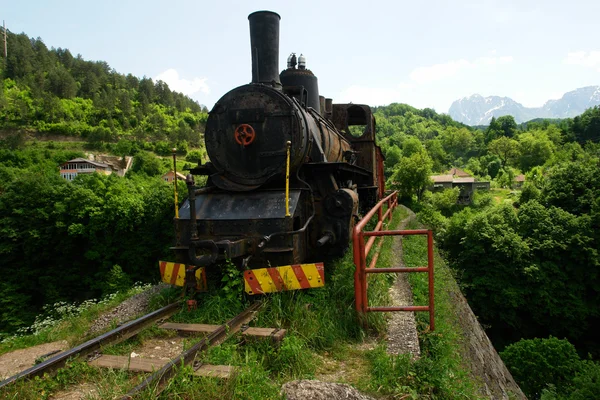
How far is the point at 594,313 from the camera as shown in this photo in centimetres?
2534

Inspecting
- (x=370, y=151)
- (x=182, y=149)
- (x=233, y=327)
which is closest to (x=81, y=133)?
(x=182, y=149)

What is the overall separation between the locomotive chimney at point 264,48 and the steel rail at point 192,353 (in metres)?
3.68

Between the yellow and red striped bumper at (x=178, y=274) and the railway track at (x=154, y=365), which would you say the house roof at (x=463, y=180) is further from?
the railway track at (x=154, y=365)

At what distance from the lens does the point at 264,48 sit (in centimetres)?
665

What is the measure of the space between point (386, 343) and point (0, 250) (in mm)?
33860

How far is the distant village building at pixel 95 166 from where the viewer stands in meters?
59.6

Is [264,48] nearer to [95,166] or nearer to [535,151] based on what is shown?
[95,166]

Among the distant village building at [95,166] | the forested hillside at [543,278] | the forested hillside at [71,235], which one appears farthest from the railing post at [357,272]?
the distant village building at [95,166]

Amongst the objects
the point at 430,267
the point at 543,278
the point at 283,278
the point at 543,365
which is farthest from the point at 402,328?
the point at 543,278

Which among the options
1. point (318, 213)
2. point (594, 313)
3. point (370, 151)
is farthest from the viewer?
point (594, 313)

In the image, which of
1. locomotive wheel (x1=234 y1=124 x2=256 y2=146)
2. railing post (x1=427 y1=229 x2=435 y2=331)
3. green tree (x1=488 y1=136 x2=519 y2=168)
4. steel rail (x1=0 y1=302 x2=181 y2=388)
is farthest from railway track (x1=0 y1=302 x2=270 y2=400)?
green tree (x1=488 y1=136 x2=519 y2=168)

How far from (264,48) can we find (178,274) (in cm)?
384

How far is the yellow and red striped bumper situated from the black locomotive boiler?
0.14 metres

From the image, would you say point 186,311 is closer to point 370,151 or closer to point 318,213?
point 318,213
